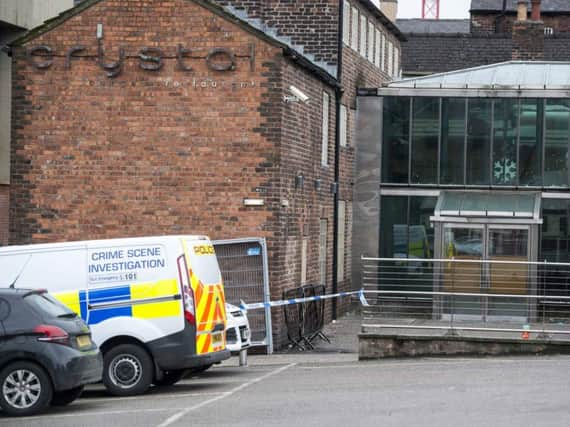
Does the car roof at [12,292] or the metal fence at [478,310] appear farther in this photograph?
the metal fence at [478,310]

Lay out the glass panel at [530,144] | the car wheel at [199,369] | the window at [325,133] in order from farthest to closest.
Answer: the glass panel at [530,144], the window at [325,133], the car wheel at [199,369]

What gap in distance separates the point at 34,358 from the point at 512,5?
62.2 meters

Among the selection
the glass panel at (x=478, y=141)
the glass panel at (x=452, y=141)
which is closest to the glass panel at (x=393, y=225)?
the glass panel at (x=452, y=141)

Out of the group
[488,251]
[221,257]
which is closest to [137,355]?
[221,257]

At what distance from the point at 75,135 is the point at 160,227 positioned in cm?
242

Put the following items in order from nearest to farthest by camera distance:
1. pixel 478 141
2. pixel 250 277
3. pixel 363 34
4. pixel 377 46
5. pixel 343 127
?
pixel 250 277 → pixel 343 127 → pixel 478 141 → pixel 363 34 → pixel 377 46

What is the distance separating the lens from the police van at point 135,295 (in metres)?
17.3

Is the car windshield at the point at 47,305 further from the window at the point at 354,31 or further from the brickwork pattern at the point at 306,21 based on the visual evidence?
the window at the point at 354,31

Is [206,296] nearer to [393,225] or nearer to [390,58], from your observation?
[393,225]

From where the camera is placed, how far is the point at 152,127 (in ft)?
81.5

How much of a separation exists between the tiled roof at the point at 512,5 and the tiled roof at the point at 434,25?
22.2 feet

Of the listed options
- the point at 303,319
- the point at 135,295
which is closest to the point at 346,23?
the point at 303,319

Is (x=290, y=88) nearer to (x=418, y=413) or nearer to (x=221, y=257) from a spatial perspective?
(x=221, y=257)

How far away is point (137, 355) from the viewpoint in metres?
17.4
